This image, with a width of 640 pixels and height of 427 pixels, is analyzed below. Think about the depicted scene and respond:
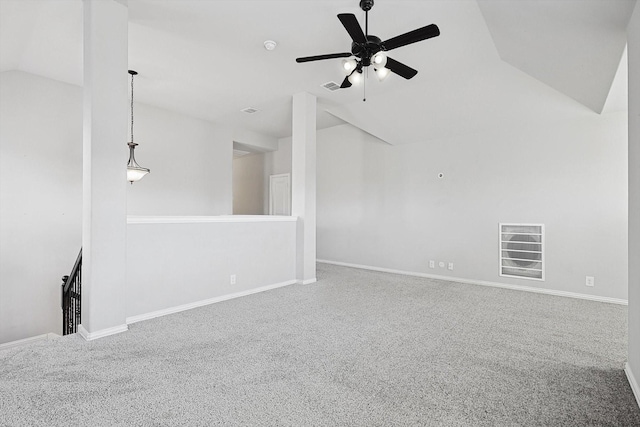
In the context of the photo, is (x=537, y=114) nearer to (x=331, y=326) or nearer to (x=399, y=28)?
(x=399, y=28)

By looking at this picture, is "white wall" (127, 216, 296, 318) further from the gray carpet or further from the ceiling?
the ceiling

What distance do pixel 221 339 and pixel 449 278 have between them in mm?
3948

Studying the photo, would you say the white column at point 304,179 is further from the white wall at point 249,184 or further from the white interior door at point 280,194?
the white wall at point 249,184

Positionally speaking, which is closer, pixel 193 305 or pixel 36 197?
pixel 193 305

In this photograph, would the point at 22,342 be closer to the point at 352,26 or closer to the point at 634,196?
the point at 352,26

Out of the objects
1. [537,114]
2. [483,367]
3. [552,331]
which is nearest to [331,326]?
[483,367]

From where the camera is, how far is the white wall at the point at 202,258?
3.36m

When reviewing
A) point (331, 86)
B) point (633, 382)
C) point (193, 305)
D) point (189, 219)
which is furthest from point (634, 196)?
point (193, 305)

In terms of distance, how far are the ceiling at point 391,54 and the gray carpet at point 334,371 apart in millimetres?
2431

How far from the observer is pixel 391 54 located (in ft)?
12.5

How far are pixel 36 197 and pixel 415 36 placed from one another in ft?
16.0

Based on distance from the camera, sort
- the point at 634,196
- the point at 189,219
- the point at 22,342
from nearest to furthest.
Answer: the point at 634,196 < the point at 189,219 < the point at 22,342

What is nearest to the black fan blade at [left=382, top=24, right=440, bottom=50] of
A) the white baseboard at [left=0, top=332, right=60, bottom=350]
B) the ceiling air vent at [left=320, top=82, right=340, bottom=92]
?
the ceiling air vent at [left=320, top=82, right=340, bottom=92]

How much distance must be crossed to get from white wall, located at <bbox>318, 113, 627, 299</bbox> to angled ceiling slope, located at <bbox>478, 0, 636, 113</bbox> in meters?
0.83
